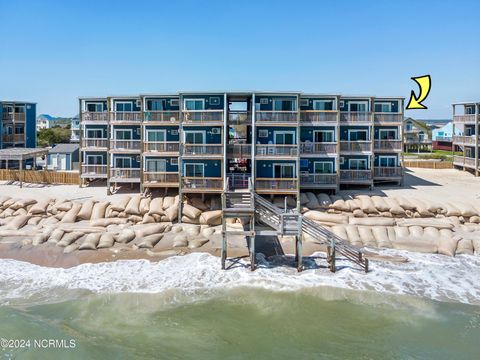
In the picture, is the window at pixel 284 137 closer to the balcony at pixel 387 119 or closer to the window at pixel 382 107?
the balcony at pixel 387 119

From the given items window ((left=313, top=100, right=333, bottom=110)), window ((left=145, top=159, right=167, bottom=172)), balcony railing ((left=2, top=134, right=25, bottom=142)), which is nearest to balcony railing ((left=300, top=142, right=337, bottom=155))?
window ((left=313, top=100, right=333, bottom=110))

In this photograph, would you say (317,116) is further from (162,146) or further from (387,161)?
(162,146)

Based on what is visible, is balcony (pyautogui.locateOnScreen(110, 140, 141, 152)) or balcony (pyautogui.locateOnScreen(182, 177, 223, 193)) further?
balcony (pyautogui.locateOnScreen(110, 140, 141, 152))

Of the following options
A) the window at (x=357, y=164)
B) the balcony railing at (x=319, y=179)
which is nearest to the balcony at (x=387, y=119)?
the window at (x=357, y=164)

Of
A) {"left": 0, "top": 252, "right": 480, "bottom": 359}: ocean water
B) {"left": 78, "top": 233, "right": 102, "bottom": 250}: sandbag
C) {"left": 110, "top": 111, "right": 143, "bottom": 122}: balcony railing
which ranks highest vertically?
{"left": 110, "top": 111, "right": 143, "bottom": 122}: balcony railing

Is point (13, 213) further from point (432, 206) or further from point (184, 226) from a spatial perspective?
point (432, 206)

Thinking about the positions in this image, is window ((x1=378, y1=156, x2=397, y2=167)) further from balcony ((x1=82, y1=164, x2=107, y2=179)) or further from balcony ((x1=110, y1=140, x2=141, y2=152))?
balcony ((x1=82, y1=164, x2=107, y2=179))

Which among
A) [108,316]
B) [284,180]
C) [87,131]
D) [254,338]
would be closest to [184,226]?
[284,180]
